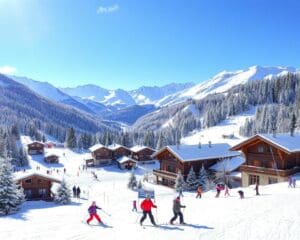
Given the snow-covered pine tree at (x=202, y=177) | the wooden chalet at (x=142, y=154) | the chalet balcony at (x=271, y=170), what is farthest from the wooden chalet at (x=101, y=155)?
the chalet balcony at (x=271, y=170)

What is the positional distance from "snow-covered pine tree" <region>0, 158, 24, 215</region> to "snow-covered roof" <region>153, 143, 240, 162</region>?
3000cm

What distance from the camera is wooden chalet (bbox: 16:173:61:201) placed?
49.6m

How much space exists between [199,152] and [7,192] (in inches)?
1411

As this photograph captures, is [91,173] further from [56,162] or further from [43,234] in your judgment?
[43,234]

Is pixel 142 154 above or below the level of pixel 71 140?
below

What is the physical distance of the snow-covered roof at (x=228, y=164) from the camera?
59.0 meters

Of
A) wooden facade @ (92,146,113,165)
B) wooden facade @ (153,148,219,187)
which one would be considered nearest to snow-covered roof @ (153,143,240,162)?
wooden facade @ (153,148,219,187)

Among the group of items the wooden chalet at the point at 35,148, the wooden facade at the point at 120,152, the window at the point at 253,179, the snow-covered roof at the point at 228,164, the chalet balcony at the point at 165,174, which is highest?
Answer: the wooden chalet at the point at 35,148

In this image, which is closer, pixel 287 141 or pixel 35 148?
pixel 287 141

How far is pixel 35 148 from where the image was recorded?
109 m

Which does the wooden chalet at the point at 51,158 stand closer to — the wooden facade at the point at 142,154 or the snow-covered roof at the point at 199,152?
the wooden facade at the point at 142,154

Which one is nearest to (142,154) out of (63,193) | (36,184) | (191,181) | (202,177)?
(202,177)

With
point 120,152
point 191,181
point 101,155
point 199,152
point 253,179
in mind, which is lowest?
point 191,181

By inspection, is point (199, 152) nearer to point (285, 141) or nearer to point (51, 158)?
point (285, 141)
